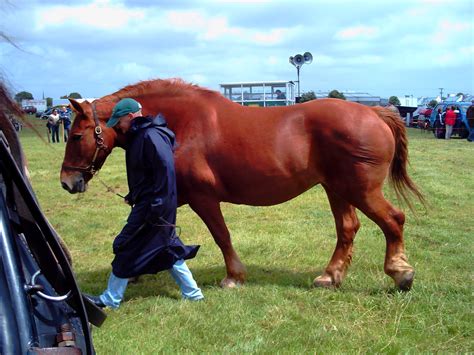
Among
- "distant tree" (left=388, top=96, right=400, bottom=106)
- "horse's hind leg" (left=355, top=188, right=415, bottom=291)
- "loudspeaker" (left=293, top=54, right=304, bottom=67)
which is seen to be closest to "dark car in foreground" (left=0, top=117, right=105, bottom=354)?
"horse's hind leg" (left=355, top=188, right=415, bottom=291)

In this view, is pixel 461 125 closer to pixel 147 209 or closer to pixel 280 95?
pixel 280 95

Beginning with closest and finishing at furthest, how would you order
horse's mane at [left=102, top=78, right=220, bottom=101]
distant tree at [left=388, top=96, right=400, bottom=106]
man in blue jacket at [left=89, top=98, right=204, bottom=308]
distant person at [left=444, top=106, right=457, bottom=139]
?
man in blue jacket at [left=89, top=98, right=204, bottom=308] → horse's mane at [left=102, top=78, right=220, bottom=101] → distant person at [left=444, top=106, right=457, bottom=139] → distant tree at [left=388, top=96, right=400, bottom=106]

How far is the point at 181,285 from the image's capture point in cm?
466

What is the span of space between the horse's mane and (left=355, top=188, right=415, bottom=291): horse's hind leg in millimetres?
1917

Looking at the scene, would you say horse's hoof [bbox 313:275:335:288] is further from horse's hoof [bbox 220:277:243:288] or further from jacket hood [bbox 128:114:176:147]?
jacket hood [bbox 128:114:176:147]

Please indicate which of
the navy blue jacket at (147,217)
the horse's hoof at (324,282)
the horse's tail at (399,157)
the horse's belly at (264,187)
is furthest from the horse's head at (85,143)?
the horse's tail at (399,157)

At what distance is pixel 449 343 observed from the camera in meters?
3.75

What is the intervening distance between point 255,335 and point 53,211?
648 cm

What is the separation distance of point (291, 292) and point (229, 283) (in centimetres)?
63

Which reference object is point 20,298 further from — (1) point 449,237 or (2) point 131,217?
(1) point 449,237

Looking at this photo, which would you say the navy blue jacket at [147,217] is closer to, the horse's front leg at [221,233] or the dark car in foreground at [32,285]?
the horse's front leg at [221,233]

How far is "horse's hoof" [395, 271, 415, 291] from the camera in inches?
183

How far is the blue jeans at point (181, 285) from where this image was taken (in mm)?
4512

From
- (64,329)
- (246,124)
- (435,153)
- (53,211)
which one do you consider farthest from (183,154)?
(435,153)
